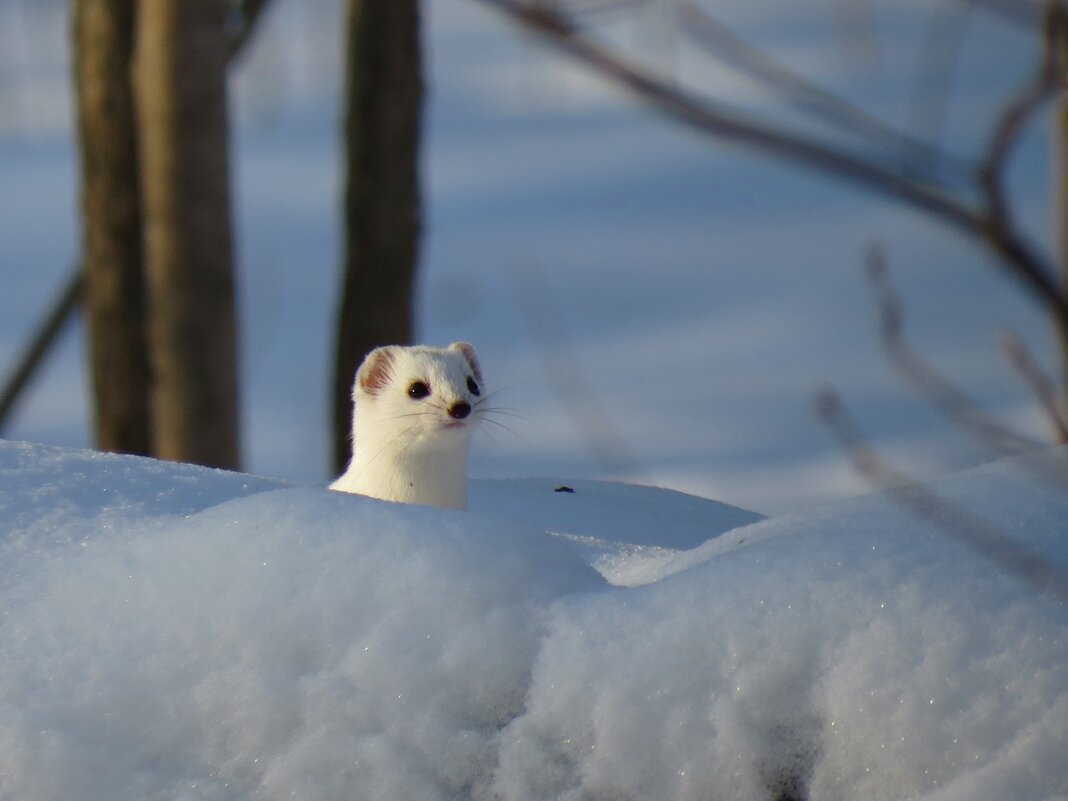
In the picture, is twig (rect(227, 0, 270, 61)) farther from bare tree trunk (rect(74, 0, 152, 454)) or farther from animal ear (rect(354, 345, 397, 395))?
animal ear (rect(354, 345, 397, 395))

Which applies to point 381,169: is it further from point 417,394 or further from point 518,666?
point 518,666

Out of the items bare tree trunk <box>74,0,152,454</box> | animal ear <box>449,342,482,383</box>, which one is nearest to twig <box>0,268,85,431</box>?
bare tree trunk <box>74,0,152,454</box>

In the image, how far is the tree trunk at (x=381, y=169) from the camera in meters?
6.04

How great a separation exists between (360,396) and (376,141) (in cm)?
245

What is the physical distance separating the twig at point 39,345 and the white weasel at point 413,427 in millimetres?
4520

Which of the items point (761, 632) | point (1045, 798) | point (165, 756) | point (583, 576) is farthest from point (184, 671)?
point (1045, 798)

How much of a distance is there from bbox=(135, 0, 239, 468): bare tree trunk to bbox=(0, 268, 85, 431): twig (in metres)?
2.18

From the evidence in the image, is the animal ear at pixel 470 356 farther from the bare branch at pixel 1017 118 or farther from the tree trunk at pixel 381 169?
the bare branch at pixel 1017 118

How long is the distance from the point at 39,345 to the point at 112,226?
1.81m

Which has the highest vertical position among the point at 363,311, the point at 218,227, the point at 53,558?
the point at 53,558

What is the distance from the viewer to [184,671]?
1833mm

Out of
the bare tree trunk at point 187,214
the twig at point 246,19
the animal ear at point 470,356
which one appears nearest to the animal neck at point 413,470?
the animal ear at point 470,356

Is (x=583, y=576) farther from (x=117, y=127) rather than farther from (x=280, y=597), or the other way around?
(x=117, y=127)

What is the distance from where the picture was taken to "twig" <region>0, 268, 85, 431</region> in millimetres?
7855
